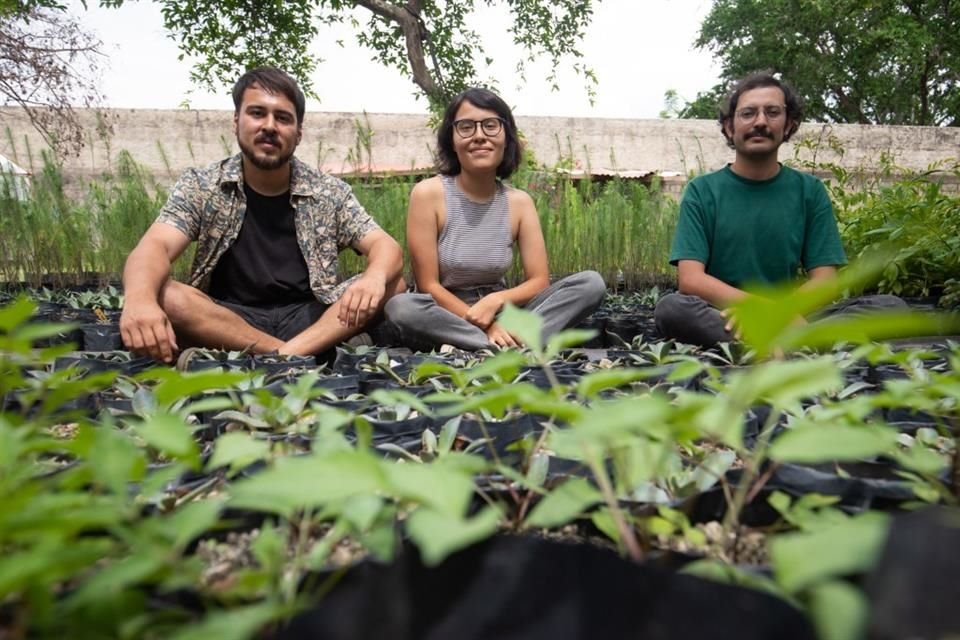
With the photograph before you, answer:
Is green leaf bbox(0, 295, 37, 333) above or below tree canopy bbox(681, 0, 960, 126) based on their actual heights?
below

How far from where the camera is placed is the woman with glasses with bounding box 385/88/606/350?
2266 mm

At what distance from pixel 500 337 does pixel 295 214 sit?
2.88 ft

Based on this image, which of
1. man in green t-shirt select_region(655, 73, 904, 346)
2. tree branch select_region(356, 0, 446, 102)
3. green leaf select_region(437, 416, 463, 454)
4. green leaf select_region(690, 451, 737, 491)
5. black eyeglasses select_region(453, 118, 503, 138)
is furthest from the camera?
tree branch select_region(356, 0, 446, 102)

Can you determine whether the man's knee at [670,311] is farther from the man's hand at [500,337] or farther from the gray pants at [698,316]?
the man's hand at [500,337]

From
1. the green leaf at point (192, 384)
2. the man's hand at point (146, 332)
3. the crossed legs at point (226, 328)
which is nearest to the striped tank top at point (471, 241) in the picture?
the crossed legs at point (226, 328)

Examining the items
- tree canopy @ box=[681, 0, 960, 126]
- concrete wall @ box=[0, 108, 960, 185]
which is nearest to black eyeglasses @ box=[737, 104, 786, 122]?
concrete wall @ box=[0, 108, 960, 185]

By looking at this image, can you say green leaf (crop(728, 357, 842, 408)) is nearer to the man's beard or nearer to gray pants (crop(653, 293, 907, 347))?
gray pants (crop(653, 293, 907, 347))

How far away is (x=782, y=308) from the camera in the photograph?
30cm

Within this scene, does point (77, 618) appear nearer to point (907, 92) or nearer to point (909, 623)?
point (909, 623)

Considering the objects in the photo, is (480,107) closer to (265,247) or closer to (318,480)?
(265,247)

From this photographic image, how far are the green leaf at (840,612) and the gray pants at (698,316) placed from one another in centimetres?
196

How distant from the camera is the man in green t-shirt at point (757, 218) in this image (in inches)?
89.9

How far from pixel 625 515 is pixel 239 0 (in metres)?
7.14

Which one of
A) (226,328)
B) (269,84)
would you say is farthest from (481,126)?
(226,328)
